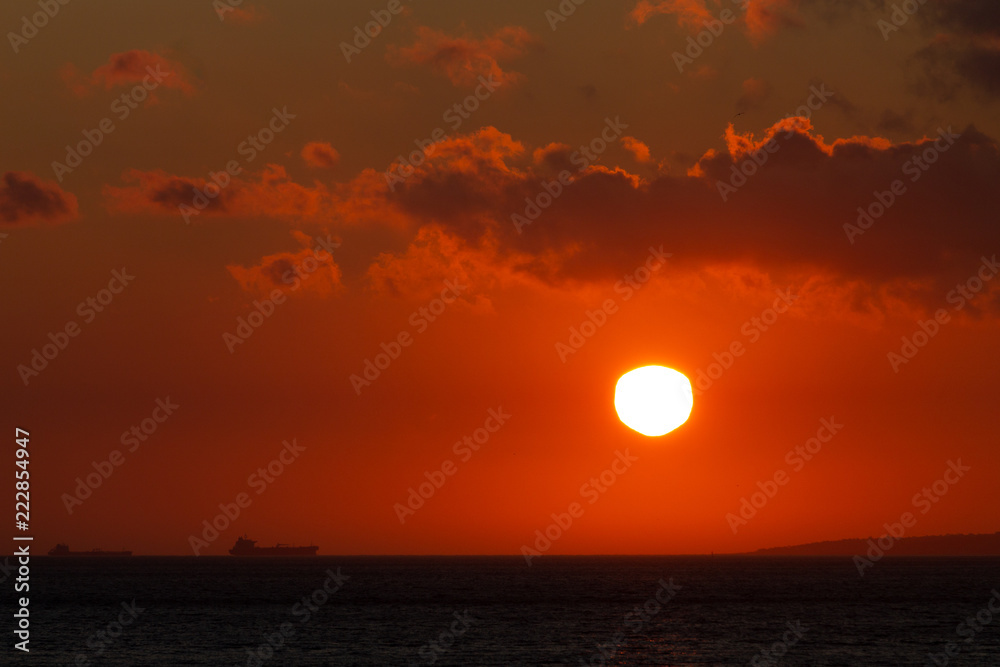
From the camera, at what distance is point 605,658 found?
255ft

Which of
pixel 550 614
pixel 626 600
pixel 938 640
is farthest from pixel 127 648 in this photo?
pixel 626 600

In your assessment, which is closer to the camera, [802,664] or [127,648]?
[802,664]

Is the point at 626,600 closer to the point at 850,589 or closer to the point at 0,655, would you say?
the point at 850,589

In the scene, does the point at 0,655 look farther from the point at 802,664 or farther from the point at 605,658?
the point at 802,664

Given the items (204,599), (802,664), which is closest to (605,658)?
(802,664)

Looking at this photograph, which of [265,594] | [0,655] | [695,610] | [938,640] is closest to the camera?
[0,655]

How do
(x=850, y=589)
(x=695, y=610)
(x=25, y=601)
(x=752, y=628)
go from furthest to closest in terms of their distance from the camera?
(x=850, y=589) → (x=25, y=601) → (x=695, y=610) → (x=752, y=628)

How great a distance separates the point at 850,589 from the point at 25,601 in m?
148

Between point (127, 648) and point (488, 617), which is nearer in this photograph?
point (127, 648)

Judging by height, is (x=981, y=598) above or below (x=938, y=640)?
above

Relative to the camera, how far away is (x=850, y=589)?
7648 inches

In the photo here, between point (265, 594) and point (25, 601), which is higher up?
point (265, 594)

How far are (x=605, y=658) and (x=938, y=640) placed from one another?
35.3 metres

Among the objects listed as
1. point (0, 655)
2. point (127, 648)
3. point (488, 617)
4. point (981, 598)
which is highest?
point (981, 598)
